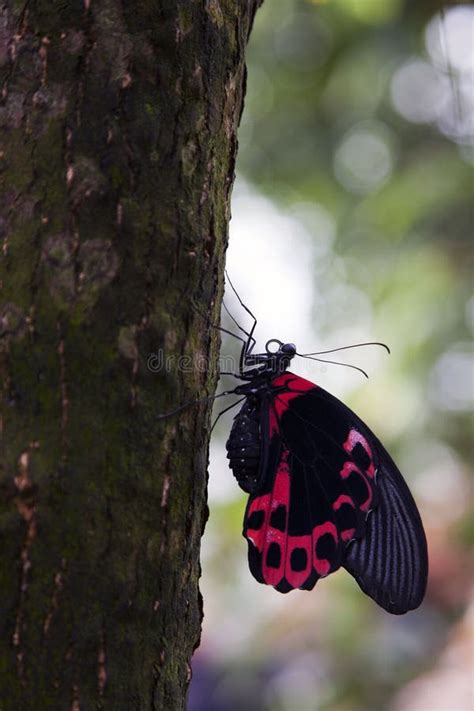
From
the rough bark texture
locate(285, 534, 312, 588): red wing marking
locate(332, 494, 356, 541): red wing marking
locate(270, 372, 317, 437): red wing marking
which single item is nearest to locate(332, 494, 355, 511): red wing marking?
locate(332, 494, 356, 541): red wing marking

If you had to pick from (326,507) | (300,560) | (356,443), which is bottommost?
(300,560)

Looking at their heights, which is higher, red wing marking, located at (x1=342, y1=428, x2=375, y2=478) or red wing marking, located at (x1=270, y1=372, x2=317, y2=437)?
red wing marking, located at (x1=270, y1=372, x2=317, y2=437)

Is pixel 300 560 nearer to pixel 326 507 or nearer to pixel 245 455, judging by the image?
pixel 326 507

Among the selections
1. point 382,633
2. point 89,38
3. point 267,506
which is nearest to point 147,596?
point 267,506

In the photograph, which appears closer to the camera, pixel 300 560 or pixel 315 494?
pixel 300 560

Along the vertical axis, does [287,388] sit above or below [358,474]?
above

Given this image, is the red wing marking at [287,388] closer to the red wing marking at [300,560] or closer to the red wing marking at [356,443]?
the red wing marking at [356,443]

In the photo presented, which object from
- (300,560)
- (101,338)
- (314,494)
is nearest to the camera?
(101,338)

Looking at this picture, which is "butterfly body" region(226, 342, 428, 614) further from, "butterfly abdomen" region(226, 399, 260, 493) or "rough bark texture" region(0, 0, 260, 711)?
"rough bark texture" region(0, 0, 260, 711)

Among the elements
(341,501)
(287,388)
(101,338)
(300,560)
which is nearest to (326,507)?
(341,501)
